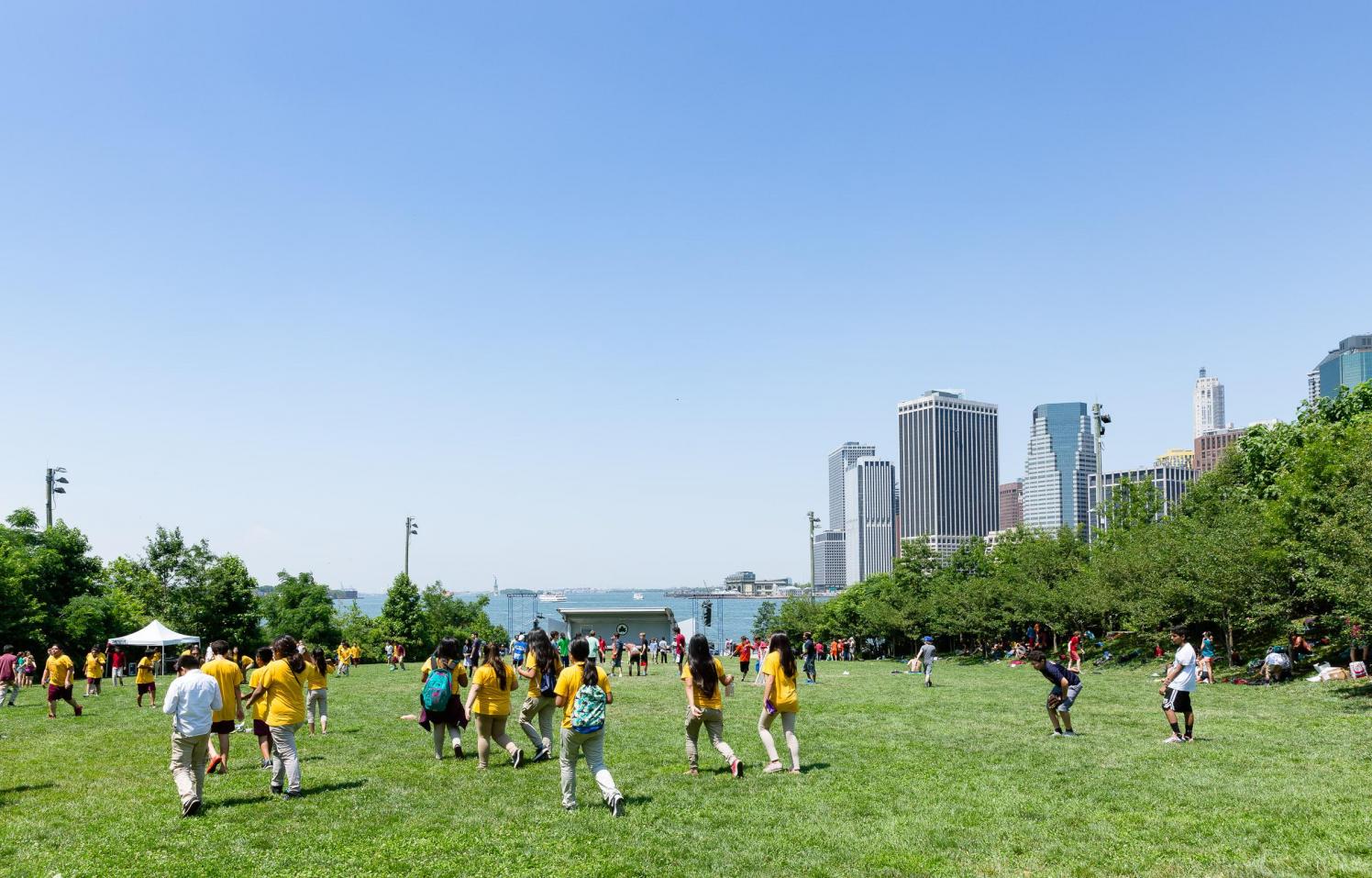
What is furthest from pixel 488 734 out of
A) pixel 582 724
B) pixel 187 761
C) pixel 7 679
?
pixel 7 679

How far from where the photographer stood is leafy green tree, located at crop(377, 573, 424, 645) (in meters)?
59.8

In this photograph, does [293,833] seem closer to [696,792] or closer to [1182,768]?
[696,792]

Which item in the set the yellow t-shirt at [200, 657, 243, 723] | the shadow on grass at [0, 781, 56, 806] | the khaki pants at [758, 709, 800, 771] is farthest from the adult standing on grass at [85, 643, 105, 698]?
the khaki pants at [758, 709, 800, 771]

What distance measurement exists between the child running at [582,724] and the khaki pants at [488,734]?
241 cm

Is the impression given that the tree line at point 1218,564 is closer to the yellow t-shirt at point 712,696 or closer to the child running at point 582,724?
the yellow t-shirt at point 712,696

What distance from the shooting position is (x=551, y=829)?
9.05 metres

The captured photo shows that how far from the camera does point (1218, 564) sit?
27.8m

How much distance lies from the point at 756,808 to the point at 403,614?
5489 centimetres

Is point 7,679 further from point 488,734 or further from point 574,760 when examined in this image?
point 574,760

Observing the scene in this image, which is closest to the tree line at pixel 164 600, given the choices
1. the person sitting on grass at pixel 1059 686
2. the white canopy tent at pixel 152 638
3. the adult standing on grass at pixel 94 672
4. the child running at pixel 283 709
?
the white canopy tent at pixel 152 638

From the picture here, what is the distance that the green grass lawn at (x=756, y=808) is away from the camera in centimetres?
794

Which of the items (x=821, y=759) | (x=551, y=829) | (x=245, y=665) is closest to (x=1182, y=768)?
(x=821, y=759)

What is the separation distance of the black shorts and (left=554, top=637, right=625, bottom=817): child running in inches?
344

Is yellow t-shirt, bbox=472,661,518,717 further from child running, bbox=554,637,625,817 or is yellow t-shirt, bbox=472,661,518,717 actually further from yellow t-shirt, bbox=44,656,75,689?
yellow t-shirt, bbox=44,656,75,689
